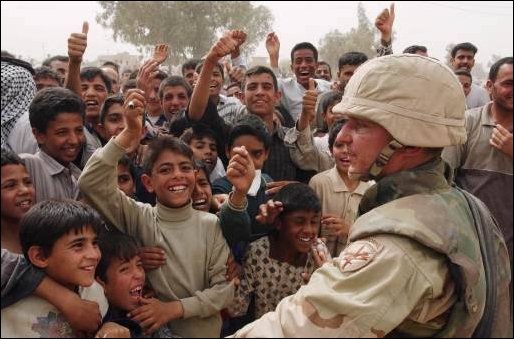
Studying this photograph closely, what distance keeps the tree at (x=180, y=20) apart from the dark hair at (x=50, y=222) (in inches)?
26.8

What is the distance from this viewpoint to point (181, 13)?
1881mm

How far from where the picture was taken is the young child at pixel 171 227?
1.98 m

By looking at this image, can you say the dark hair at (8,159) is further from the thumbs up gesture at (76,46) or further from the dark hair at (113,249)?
the thumbs up gesture at (76,46)

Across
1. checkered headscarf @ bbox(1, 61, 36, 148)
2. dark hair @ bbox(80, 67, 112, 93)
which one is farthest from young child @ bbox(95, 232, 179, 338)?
dark hair @ bbox(80, 67, 112, 93)

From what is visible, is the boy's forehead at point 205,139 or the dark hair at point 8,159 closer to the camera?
the dark hair at point 8,159

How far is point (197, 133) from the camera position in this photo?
10.6 feet

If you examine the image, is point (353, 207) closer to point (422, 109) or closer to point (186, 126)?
point (186, 126)

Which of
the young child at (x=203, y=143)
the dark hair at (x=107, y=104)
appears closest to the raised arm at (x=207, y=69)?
the young child at (x=203, y=143)

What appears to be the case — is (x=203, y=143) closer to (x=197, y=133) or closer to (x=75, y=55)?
(x=197, y=133)

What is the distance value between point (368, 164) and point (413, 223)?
0.78 feet

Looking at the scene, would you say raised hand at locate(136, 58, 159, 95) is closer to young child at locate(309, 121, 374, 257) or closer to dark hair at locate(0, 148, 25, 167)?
young child at locate(309, 121, 374, 257)

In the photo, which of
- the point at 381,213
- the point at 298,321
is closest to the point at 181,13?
the point at 381,213

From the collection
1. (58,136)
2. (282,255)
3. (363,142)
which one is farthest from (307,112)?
(363,142)

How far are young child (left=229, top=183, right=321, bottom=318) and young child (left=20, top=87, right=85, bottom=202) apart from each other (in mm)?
982
